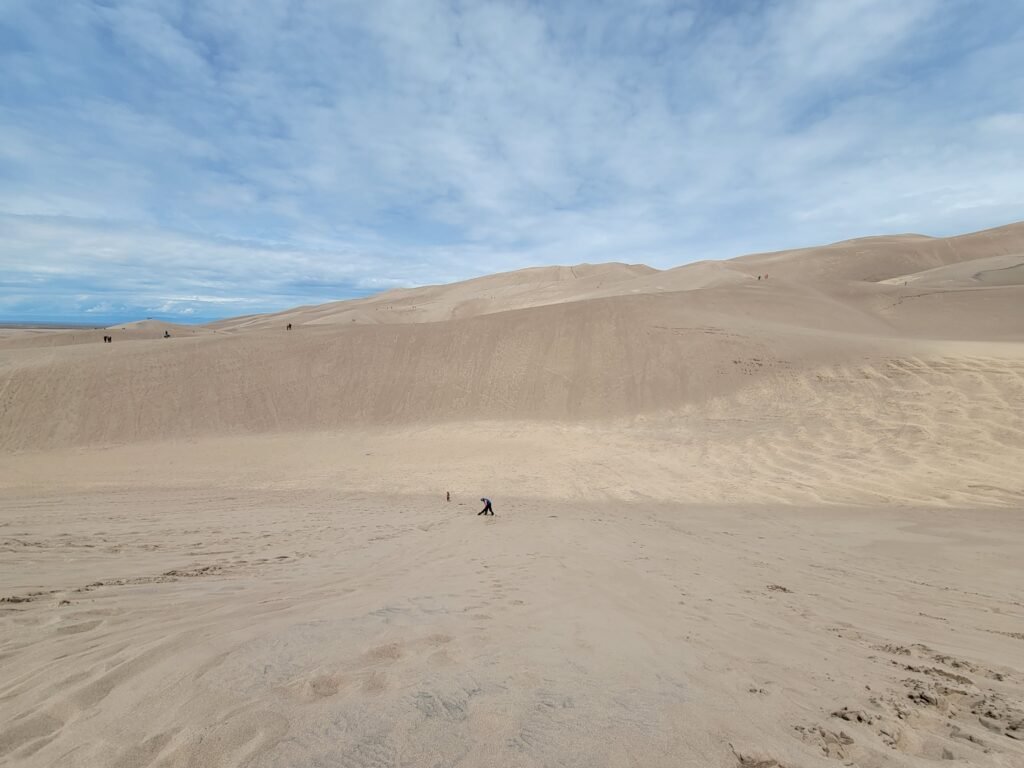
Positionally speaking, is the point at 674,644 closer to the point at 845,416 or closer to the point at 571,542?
the point at 571,542

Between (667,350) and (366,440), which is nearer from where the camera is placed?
(366,440)

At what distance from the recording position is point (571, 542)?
6504 millimetres

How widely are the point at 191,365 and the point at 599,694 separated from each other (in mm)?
21864

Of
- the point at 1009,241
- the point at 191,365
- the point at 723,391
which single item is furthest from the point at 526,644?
the point at 1009,241

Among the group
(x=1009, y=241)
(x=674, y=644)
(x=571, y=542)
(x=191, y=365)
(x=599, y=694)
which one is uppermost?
(x=1009, y=241)

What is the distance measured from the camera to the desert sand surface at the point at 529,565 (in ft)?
7.86

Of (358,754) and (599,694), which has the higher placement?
(358,754)

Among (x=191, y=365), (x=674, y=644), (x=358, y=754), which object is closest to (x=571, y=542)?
(x=674, y=644)

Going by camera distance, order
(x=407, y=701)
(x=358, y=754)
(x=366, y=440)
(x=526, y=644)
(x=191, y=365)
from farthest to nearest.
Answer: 1. (x=191, y=365)
2. (x=366, y=440)
3. (x=526, y=644)
4. (x=407, y=701)
5. (x=358, y=754)

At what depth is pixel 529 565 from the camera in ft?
17.9

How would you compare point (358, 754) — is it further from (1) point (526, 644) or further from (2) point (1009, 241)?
(2) point (1009, 241)

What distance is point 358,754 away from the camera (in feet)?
7.06

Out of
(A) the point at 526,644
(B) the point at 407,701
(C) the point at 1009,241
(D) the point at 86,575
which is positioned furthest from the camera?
(C) the point at 1009,241

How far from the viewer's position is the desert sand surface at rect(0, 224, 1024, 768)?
2396 mm
